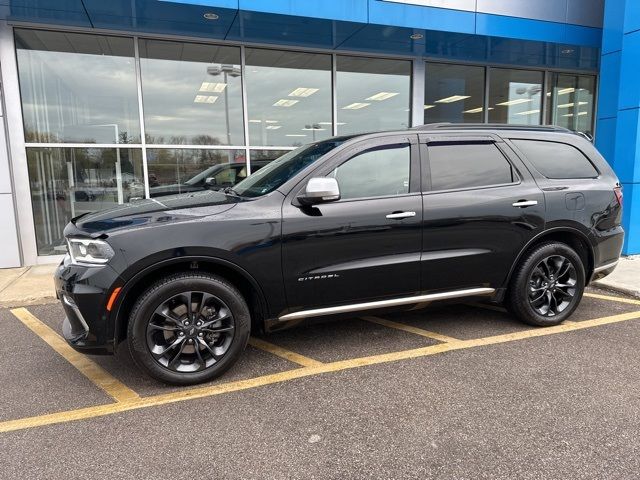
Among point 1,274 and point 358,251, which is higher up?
point 358,251

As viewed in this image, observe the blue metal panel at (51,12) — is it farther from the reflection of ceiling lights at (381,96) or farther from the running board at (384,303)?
the running board at (384,303)

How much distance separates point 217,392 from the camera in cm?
333

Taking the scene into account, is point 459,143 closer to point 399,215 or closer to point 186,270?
point 399,215

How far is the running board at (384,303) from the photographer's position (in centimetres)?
361

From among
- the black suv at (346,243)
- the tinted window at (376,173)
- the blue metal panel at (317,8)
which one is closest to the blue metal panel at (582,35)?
the blue metal panel at (317,8)

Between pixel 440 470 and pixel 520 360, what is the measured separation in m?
1.65

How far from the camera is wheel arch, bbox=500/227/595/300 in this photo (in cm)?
430

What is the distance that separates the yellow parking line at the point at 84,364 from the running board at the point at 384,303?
4.09ft

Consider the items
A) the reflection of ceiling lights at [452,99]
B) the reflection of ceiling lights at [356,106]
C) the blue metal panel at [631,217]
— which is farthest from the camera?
the reflection of ceiling lights at [452,99]

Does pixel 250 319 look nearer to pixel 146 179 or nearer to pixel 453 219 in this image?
pixel 453 219

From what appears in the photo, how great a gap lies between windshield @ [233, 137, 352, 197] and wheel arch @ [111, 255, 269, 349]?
652 millimetres

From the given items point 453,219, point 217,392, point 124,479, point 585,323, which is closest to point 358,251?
point 453,219

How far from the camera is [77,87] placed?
8.19 meters

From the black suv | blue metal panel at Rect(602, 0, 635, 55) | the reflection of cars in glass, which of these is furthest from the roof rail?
the reflection of cars in glass
